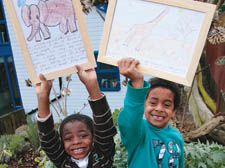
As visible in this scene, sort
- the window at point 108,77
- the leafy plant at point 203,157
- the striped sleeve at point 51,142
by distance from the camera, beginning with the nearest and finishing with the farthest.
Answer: the striped sleeve at point 51,142, the leafy plant at point 203,157, the window at point 108,77

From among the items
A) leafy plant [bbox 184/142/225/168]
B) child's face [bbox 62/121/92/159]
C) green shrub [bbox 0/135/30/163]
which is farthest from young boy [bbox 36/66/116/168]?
green shrub [bbox 0/135/30/163]

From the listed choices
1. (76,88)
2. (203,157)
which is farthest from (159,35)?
(76,88)

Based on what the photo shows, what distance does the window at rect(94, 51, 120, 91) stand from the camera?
5.27m

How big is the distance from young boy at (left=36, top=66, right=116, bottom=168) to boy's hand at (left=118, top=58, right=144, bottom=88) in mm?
243

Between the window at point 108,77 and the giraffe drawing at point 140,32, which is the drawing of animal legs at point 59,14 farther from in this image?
the window at point 108,77

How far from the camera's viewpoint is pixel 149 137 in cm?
131

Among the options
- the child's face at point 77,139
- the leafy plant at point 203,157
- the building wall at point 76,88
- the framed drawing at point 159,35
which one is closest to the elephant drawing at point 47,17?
the framed drawing at point 159,35

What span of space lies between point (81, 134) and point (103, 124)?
7.8 inches

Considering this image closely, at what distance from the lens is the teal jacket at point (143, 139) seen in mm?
1138

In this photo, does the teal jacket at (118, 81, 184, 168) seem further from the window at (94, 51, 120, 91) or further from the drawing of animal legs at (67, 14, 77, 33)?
the window at (94, 51, 120, 91)

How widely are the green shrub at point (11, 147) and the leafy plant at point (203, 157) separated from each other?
3332 mm

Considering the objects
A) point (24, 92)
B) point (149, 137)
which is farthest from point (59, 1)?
point (24, 92)

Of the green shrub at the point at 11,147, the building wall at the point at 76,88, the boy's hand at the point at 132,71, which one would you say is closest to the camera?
the boy's hand at the point at 132,71

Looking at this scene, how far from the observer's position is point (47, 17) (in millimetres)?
1259
